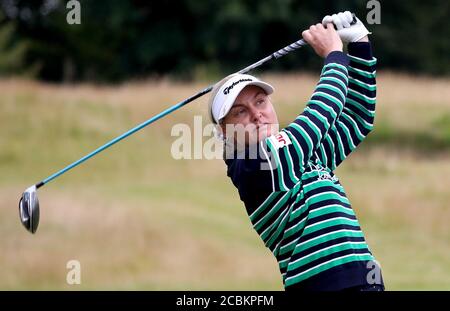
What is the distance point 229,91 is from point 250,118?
0.44ft

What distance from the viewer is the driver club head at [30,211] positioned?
14.4 ft

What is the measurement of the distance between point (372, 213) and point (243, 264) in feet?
8.88

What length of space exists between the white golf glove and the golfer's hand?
4 cm

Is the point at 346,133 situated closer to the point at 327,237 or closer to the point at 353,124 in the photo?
the point at 353,124

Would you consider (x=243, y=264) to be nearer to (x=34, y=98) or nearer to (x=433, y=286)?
(x=433, y=286)

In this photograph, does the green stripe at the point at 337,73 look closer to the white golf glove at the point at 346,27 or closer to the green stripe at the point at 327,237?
the white golf glove at the point at 346,27

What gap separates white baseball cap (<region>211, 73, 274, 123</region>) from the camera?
3524mm

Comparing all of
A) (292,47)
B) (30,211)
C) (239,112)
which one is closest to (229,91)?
(239,112)

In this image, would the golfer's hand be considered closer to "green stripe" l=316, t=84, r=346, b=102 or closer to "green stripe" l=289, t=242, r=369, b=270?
"green stripe" l=316, t=84, r=346, b=102

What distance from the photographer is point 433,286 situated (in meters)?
8.97

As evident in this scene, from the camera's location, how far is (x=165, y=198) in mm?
14391

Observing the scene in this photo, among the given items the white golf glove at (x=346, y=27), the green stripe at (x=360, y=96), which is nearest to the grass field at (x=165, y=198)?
the green stripe at (x=360, y=96)

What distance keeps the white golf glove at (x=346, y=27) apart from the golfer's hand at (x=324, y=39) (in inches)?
1.4
